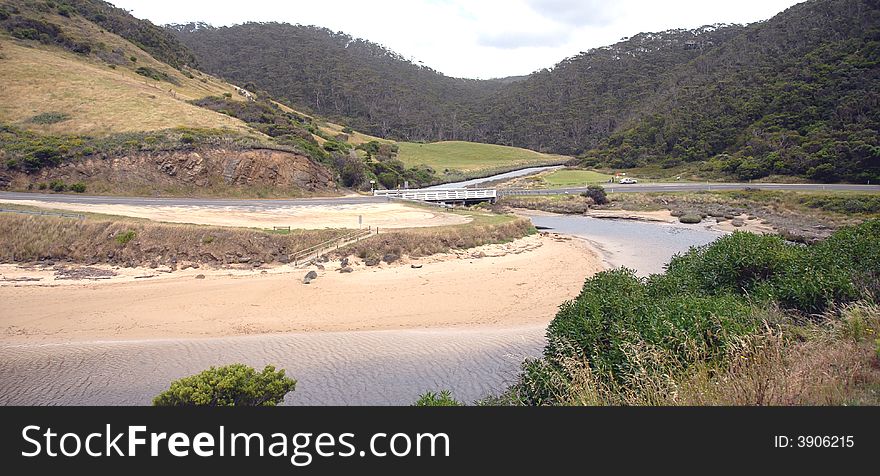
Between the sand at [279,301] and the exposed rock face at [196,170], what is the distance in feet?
50.4

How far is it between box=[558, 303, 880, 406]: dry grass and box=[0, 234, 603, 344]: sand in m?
6.97

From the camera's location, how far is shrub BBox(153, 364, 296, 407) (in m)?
5.62

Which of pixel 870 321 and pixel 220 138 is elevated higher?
pixel 220 138

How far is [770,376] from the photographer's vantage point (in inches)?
176

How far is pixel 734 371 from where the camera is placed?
4.91m

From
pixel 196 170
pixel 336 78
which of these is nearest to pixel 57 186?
pixel 196 170

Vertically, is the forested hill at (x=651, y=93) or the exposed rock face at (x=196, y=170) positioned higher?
the forested hill at (x=651, y=93)

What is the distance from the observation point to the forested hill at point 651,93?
161ft

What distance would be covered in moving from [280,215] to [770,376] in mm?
22680

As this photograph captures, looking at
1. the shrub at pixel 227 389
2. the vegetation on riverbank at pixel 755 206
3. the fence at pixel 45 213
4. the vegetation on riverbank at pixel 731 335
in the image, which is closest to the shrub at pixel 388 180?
the vegetation on riverbank at pixel 755 206

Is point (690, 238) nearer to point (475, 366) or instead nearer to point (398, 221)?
point (398, 221)

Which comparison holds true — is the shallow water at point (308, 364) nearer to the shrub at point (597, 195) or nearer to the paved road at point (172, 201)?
the paved road at point (172, 201)
